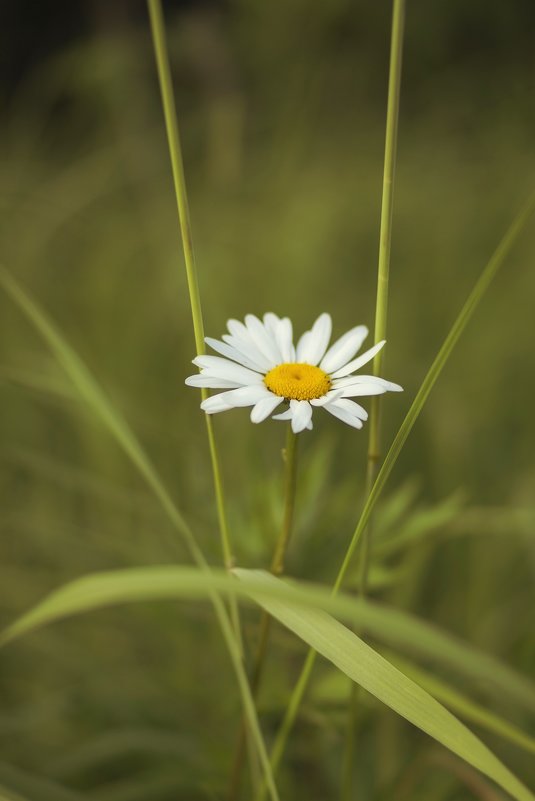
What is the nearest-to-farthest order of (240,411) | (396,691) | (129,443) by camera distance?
(396,691)
(129,443)
(240,411)

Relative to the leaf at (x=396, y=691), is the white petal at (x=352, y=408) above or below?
above

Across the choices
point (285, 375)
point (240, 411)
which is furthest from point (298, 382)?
point (240, 411)

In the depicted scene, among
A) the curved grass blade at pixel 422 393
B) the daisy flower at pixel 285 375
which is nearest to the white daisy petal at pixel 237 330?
the daisy flower at pixel 285 375

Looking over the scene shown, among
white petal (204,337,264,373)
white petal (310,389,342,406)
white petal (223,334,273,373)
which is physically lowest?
white petal (310,389,342,406)

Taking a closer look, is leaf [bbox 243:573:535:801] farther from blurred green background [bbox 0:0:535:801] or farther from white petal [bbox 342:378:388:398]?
blurred green background [bbox 0:0:535:801]

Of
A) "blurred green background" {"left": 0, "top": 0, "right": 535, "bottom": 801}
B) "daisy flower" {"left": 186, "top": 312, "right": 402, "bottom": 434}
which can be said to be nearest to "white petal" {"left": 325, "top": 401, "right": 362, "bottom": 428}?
"daisy flower" {"left": 186, "top": 312, "right": 402, "bottom": 434}

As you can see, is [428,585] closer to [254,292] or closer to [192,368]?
[192,368]

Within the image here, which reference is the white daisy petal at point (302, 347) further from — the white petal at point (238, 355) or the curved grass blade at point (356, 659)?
the curved grass blade at point (356, 659)

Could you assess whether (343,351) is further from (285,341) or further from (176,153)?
(176,153)
